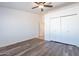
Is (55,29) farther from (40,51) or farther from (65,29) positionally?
(40,51)

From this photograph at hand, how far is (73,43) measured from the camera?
15.5 feet

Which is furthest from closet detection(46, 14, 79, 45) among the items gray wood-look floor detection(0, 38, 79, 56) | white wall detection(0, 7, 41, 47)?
white wall detection(0, 7, 41, 47)

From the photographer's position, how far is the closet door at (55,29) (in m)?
5.62

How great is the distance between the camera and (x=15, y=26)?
210 inches

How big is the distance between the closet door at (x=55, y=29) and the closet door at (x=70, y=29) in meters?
0.33

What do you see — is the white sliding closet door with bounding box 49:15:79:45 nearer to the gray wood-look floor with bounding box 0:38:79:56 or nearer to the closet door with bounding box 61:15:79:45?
the closet door with bounding box 61:15:79:45

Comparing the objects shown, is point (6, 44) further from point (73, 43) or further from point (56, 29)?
point (73, 43)

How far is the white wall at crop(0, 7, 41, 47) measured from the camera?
15.2ft

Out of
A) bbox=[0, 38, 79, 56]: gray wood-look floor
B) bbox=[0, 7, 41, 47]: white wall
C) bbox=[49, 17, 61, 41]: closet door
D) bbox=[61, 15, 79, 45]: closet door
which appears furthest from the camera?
bbox=[49, 17, 61, 41]: closet door

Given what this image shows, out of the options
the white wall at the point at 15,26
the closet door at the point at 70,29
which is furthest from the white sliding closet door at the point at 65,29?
the white wall at the point at 15,26

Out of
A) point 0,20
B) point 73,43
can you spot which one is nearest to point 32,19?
point 0,20

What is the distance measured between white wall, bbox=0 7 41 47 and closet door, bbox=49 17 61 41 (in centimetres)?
160

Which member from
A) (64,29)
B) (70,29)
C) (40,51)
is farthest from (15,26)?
(70,29)

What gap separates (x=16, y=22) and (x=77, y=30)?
3.48m
